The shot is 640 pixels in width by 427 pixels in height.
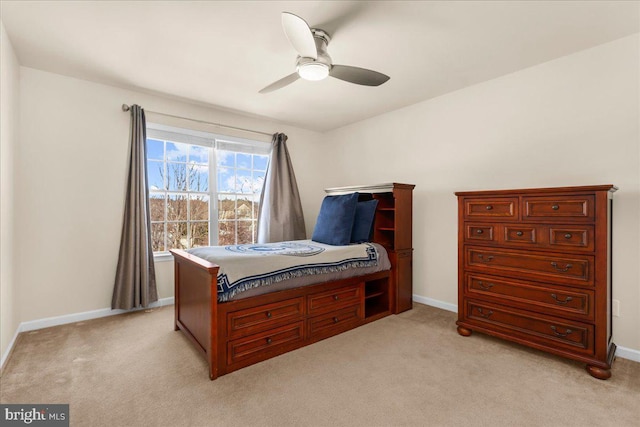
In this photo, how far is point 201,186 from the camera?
12.9ft

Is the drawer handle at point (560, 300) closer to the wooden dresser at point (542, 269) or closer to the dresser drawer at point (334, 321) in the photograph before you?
the wooden dresser at point (542, 269)

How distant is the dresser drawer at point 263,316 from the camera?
6.94 ft

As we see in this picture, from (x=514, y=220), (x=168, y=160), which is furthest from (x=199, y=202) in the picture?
(x=514, y=220)

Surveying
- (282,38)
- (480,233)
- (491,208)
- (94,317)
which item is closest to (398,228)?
(480,233)

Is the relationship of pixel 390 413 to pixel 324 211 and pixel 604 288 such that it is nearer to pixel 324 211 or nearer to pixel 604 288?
pixel 604 288

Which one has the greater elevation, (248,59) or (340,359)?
(248,59)

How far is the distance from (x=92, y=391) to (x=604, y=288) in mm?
3330

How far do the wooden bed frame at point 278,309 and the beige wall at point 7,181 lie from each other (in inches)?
45.9

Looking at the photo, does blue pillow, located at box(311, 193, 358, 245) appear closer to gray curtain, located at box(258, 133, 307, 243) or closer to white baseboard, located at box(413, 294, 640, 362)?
gray curtain, located at box(258, 133, 307, 243)

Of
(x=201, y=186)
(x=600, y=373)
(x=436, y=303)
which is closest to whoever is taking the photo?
(x=600, y=373)

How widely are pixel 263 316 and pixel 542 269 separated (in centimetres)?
212

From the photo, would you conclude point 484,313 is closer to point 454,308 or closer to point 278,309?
point 454,308

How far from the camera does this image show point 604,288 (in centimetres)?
200

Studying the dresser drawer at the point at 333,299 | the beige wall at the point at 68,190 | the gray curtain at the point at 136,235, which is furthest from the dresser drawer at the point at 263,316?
the beige wall at the point at 68,190
